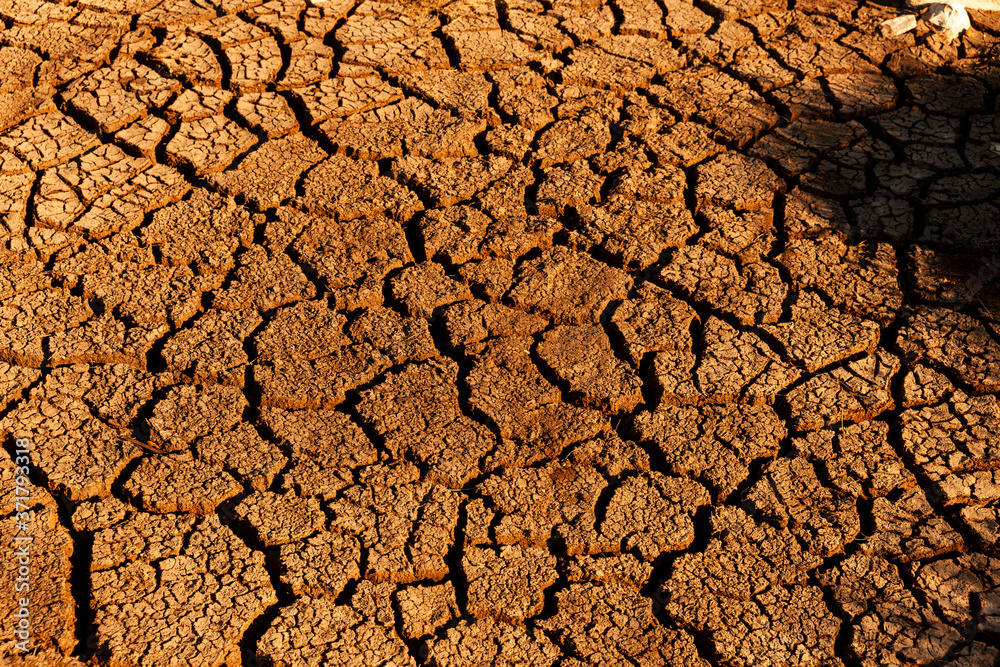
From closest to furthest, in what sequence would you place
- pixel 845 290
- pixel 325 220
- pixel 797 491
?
pixel 797 491 < pixel 845 290 < pixel 325 220

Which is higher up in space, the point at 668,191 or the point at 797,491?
the point at 668,191

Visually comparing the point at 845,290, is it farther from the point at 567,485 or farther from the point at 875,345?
the point at 567,485

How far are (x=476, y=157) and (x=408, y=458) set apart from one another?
Answer: 1.36m

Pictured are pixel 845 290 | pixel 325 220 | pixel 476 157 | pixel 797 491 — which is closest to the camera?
pixel 797 491

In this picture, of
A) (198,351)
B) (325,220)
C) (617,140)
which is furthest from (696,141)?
(198,351)

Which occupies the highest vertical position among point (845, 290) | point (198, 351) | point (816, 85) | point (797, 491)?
point (816, 85)

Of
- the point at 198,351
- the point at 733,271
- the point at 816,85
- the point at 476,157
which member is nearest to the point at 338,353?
the point at 198,351

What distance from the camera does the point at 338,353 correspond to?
2846mm

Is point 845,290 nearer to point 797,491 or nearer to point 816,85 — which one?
point 797,491

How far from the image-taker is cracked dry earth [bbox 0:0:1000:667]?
2.31 metres

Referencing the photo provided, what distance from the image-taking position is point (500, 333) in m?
2.93

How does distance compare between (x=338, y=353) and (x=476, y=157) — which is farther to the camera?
(x=476, y=157)

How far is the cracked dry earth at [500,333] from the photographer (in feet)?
7.57

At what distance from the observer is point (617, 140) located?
3.56 metres
